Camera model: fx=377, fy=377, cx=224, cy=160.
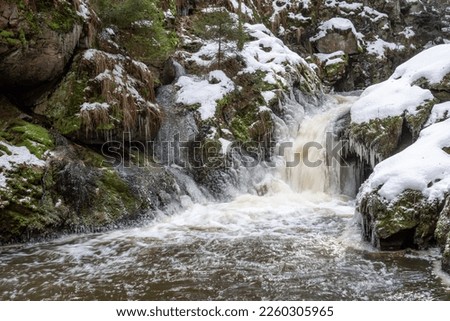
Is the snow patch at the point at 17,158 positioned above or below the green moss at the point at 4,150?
below

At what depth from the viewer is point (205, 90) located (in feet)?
39.6

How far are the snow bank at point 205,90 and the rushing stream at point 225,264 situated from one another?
159 inches

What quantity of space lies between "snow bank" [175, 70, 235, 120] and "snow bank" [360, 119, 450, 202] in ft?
19.2

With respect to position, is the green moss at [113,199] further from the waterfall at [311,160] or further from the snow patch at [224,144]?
the waterfall at [311,160]

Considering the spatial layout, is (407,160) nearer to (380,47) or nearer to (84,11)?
(84,11)

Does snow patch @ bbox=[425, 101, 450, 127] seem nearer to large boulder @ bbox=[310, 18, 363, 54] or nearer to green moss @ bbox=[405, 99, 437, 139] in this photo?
green moss @ bbox=[405, 99, 437, 139]

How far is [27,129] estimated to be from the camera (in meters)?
8.10

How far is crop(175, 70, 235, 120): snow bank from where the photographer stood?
11.6 meters

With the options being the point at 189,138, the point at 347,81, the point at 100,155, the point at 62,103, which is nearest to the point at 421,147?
the point at 189,138

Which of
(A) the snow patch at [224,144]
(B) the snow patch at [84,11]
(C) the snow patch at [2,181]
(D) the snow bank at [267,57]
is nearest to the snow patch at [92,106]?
(B) the snow patch at [84,11]

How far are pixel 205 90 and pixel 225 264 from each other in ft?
24.2

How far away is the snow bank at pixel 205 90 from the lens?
11.6 meters

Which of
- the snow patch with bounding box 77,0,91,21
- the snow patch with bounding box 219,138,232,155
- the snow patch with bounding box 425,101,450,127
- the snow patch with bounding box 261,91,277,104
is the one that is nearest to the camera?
the snow patch with bounding box 425,101,450,127

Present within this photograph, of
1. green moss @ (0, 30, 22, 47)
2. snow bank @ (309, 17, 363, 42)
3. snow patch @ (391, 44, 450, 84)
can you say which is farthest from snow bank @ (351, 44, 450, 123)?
snow bank @ (309, 17, 363, 42)
